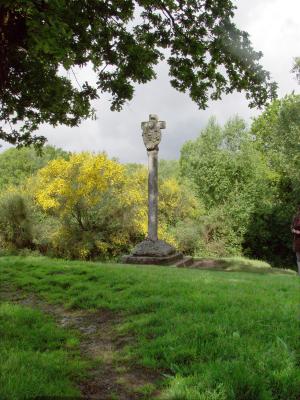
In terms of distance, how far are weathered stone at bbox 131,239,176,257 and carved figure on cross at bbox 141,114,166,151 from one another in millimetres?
3983

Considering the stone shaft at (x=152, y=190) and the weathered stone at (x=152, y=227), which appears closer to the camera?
the weathered stone at (x=152, y=227)

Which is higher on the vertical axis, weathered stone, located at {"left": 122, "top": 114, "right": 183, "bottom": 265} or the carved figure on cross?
the carved figure on cross

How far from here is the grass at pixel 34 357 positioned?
364cm

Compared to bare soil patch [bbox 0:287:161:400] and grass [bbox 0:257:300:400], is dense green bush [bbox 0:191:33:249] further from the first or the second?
bare soil patch [bbox 0:287:161:400]

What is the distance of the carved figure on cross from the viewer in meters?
16.8

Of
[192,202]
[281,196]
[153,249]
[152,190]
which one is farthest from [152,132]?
[281,196]

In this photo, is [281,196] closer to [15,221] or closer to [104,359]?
[15,221]

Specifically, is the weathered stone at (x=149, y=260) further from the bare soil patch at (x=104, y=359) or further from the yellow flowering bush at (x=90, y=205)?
the bare soil patch at (x=104, y=359)

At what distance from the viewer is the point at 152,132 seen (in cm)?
1681

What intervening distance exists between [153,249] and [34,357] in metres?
11.5

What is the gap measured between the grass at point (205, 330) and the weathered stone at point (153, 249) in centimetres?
682

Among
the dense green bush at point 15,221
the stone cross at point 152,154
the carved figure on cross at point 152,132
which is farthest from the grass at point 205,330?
the dense green bush at point 15,221

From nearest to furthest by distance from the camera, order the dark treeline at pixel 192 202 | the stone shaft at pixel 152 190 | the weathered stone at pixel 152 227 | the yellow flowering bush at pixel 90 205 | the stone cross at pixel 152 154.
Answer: the weathered stone at pixel 152 227, the stone shaft at pixel 152 190, the stone cross at pixel 152 154, the yellow flowering bush at pixel 90 205, the dark treeline at pixel 192 202

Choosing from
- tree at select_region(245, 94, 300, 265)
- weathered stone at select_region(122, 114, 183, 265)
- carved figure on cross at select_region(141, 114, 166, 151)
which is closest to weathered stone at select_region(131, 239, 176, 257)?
weathered stone at select_region(122, 114, 183, 265)
